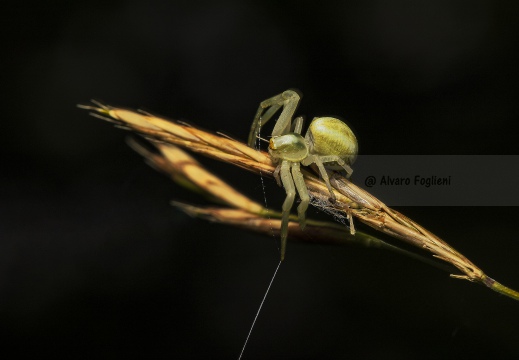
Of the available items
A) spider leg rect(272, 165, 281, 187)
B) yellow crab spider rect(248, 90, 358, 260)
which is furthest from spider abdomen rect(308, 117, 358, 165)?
spider leg rect(272, 165, 281, 187)

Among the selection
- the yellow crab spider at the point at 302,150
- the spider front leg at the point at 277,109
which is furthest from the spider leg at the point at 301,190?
the spider front leg at the point at 277,109

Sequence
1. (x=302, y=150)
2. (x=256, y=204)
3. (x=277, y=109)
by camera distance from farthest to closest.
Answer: (x=277, y=109) < (x=302, y=150) < (x=256, y=204)

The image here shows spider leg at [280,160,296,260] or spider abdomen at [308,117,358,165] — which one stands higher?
Result: spider abdomen at [308,117,358,165]

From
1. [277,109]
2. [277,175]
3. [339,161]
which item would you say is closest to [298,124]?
[277,109]

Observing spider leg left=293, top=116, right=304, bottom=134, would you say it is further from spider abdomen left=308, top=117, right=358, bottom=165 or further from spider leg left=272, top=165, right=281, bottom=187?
spider leg left=272, top=165, right=281, bottom=187

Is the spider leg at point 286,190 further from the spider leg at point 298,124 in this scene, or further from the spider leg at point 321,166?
the spider leg at point 298,124

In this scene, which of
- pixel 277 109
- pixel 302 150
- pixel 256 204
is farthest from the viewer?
pixel 277 109

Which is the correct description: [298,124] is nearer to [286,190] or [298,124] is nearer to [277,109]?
[277,109]
